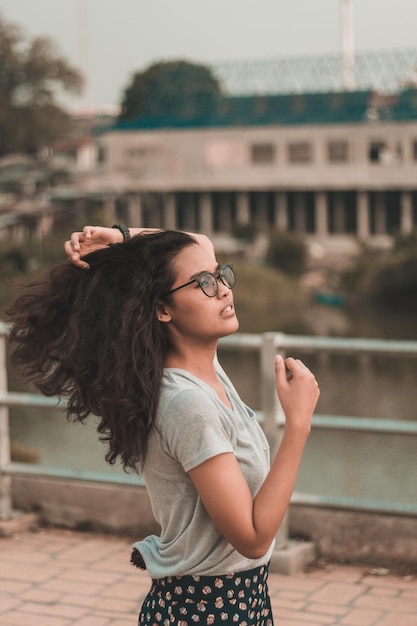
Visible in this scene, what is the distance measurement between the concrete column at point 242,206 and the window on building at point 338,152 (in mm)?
5485

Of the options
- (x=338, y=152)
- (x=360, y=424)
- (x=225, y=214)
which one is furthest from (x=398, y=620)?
(x=225, y=214)

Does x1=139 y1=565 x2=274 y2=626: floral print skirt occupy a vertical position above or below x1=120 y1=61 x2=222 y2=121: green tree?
above

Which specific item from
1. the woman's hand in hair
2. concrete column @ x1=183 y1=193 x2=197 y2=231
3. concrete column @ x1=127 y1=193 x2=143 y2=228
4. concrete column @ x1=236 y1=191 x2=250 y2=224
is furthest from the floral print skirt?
concrete column @ x1=183 y1=193 x2=197 y2=231

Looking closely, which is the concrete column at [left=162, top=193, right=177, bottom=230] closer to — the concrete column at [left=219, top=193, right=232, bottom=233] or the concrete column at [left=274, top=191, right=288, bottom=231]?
the concrete column at [left=219, top=193, right=232, bottom=233]

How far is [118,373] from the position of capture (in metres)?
2.00

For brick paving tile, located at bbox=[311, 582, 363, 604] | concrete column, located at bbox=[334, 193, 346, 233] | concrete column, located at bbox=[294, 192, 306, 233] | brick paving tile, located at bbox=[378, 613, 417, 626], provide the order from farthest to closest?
concrete column, located at bbox=[294, 192, 306, 233] < concrete column, located at bbox=[334, 193, 346, 233] < brick paving tile, located at bbox=[311, 582, 363, 604] < brick paving tile, located at bbox=[378, 613, 417, 626]

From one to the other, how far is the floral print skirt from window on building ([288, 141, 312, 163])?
60924 millimetres

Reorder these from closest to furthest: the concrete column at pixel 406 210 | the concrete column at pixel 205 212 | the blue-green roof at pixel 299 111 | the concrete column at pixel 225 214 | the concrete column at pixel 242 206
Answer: the blue-green roof at pixel 299 111, the concrete column at pixel 406 210, the concrete column at pixel 242 206, the concrete column at pixel 205 212, the concrete column at pixel 225 214

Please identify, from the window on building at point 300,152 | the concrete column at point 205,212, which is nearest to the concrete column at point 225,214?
the concrete column at point 205,212

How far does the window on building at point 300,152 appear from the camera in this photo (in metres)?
62.4

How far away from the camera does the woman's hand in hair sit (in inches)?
87.2

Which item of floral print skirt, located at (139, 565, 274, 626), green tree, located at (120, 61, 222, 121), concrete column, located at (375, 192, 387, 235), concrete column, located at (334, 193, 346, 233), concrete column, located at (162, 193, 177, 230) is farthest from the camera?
green tree, located at (120, 61, 222, 121)

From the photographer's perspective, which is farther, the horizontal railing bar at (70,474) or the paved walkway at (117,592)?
the horizontal railing bar at (70,474)

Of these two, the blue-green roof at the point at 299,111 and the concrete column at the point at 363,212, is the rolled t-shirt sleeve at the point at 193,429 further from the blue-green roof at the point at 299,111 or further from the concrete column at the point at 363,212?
the concrete column at the point at 363,212
